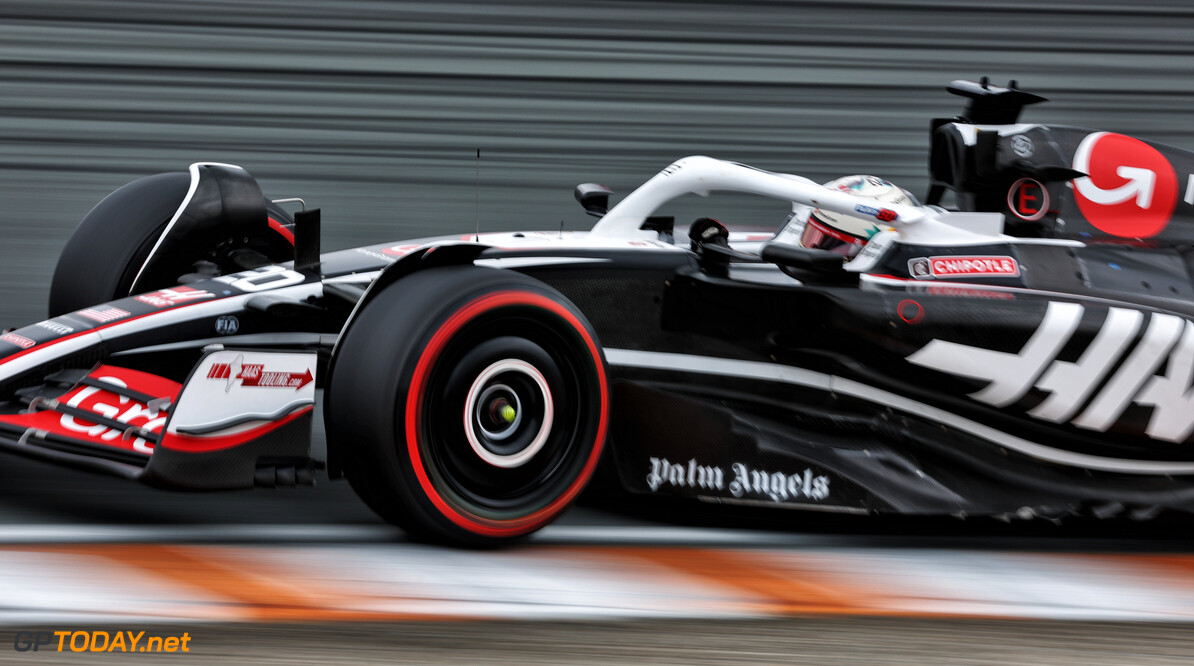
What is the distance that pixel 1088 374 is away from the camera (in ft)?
12.5

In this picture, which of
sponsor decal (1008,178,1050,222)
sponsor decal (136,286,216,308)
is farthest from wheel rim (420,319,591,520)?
sponsor decal (1008,178,1050,222)

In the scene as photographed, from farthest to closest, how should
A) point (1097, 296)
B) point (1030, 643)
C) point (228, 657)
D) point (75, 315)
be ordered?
point (1097, 296), point (75, 315), point (1030, 643), point (228, 657)

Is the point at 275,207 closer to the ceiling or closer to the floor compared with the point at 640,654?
closer to the ceiling

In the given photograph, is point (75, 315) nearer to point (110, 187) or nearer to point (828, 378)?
point (828, 378)

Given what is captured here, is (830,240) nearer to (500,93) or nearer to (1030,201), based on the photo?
A: (1030,201)

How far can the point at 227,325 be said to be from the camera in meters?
3.63

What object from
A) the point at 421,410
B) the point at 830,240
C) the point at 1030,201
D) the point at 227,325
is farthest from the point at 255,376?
the point at 1030,201

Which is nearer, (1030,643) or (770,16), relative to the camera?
(1030,643)

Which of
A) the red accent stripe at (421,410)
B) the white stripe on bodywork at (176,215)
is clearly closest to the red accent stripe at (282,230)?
the white stripe on bodywork at (176,215)

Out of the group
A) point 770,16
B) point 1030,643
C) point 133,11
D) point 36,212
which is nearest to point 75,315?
point 1030,643

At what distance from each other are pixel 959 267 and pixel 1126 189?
2.64 feet

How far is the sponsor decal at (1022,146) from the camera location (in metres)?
4.33

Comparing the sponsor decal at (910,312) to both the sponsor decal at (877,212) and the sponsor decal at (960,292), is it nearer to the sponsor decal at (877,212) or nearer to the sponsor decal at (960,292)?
the sponsor decal at (960,292)

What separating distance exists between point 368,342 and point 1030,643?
1609mm
